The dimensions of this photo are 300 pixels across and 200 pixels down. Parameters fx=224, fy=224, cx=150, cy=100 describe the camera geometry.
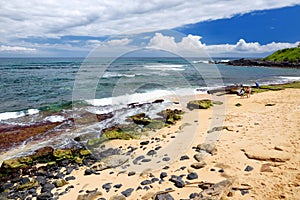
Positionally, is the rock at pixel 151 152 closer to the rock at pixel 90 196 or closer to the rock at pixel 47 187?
the rock at pixel 90 196

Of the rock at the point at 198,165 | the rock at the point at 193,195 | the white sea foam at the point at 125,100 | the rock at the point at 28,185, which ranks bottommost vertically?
the rock at the point at 28,185

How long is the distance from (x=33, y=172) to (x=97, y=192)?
2.94 metres

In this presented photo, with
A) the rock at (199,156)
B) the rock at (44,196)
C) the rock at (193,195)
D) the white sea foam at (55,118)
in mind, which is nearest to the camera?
the rock at (193,195)

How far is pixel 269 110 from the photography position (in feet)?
41.6

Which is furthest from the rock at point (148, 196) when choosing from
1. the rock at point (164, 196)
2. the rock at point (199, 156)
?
the rock at point (199, 156)

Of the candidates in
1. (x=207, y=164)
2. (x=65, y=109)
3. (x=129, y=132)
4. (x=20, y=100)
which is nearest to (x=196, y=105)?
(x=129, y=132)

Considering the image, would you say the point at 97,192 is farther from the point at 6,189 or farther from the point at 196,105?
the point at 196,105

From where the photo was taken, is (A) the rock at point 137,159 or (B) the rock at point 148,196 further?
(A) the rock at point 137,159

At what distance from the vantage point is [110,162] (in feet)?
25.1

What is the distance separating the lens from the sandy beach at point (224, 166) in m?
5.50

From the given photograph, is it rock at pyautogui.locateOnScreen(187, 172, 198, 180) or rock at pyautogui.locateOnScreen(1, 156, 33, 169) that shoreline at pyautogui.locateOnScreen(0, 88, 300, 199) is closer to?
rock at pyautogui.locateOnScreen(187, 172, 198, 180)

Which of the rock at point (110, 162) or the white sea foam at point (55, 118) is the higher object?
the rock at point (110, 162)

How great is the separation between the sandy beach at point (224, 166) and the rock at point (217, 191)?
112 millimetres

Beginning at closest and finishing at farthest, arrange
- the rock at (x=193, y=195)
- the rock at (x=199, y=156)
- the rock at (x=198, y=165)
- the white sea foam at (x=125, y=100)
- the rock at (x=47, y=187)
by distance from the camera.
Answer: the rock at (x=193, y=195), the rock at (x=47, y=187), the rock at (x=198, y=165), the rock at (x=199, y=156), the white sea foam at (x=125, y=100)
